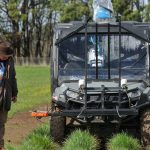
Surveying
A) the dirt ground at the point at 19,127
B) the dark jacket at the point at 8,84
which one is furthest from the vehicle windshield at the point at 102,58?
the dark jacket at the point at 8,84

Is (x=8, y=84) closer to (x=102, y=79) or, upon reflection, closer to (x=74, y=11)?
(x=102, y=79)

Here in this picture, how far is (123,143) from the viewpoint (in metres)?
9.57

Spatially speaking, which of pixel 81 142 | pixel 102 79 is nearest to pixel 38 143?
pixel 81 142

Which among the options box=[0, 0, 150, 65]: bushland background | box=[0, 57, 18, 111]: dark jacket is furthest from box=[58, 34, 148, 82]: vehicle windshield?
box=[0, 0, 150, 65]: bushland background

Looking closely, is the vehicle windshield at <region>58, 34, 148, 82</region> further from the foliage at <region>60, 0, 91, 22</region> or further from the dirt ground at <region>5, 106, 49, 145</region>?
the foliage at <region>60, 0, 91, 22</region>

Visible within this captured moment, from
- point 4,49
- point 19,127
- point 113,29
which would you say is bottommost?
point 19,127

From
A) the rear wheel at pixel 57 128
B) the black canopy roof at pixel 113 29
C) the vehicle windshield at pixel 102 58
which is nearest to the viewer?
the rear wheel at pixel 57 128

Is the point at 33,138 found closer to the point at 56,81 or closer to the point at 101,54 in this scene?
the point at 56,81

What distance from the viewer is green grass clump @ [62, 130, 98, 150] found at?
30.6 feet

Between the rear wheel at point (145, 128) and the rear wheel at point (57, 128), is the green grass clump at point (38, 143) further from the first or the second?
the rear wheel at point (145, 128)

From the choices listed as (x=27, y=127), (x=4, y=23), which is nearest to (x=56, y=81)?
(x=27, y=127)

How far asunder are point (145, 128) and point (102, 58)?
1.91 m

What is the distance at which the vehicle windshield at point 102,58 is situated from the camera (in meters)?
11.2

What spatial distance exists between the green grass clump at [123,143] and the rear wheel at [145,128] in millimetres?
178
